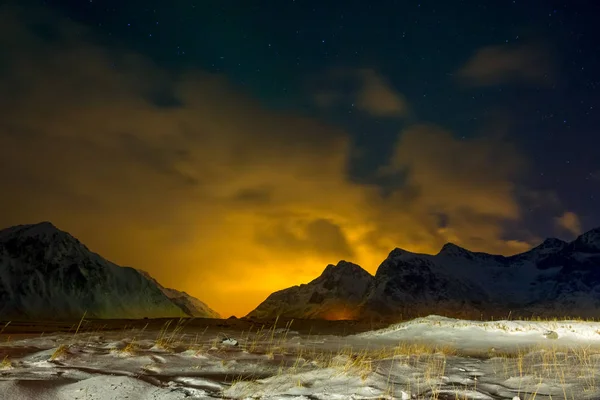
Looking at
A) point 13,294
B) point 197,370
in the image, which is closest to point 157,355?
point 197,370

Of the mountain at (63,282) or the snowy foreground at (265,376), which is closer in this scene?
the snowy foreground at (265,376)

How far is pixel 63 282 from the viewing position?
15475 cm

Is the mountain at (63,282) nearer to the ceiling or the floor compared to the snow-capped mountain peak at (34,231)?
nearer to the floor

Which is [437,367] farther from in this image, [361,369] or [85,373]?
[85,373]

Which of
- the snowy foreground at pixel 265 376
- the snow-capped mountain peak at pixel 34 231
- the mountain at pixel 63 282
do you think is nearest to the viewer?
the snowy foreground at pixel 265 376

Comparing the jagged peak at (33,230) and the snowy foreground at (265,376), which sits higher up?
the jagged peak at (33,230)

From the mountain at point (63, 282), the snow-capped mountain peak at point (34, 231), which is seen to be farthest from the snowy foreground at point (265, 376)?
the snow-capped mountain peak at point (34, 231)

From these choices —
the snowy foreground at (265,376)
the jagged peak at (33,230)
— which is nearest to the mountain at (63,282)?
the jagged peak at (33,230)

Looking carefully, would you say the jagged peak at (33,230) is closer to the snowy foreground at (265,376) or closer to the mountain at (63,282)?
the mountain at (63,282)

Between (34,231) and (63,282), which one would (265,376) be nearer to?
(63,282)

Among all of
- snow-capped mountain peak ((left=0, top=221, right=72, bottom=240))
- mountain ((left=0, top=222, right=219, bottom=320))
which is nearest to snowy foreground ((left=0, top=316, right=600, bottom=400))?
mountain ((left=0, top=222, right=219, bottom=320))

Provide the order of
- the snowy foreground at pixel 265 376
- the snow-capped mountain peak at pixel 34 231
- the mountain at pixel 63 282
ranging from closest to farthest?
the snowy foreground at pixel 265 376
the mountain at pixel 63 282
the snow-capped mountain peak at pixel 34 231

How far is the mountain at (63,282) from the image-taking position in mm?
142375

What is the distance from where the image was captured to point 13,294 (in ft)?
462
